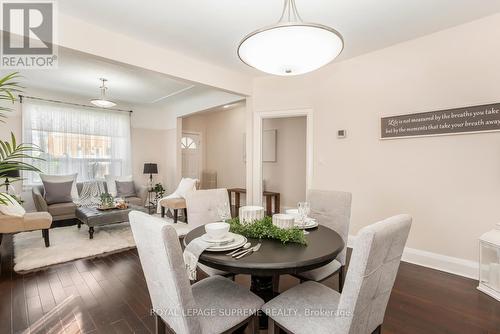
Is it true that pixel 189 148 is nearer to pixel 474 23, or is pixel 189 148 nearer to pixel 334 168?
pixel 334 168

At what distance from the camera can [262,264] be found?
4.03 ft

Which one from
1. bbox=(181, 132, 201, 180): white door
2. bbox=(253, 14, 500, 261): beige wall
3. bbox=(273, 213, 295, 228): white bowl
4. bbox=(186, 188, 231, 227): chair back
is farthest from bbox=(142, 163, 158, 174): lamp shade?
bbox=(273, 213, 295, 228): white bowl

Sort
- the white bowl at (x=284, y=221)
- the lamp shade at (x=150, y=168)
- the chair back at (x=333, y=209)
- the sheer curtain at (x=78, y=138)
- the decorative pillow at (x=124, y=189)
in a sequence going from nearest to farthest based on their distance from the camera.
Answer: the white bowl at (x=284, y=221) → the chair back at (x=333, y=209) → the sheer curtain at (x=78, y=138) → the decorative pillow at (x=124, y=189) → the lamp shade at (x=150, y=168)

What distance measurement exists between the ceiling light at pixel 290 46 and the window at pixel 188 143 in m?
5.78

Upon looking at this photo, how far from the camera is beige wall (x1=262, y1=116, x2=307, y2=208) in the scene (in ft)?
17.1

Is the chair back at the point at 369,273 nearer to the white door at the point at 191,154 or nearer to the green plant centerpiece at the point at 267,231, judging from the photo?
the green plant centerpiece at the point at 267,231

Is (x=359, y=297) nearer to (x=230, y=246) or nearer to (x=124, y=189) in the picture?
(x=230, y=246)

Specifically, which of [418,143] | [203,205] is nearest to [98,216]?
[203,205]

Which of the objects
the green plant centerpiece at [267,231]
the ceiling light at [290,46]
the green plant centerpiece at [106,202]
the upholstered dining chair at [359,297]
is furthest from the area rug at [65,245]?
the ceiling light at [290,46]

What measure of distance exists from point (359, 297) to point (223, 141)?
246 inches

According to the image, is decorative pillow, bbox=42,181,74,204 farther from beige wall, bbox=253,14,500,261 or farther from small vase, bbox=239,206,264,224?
beige wall, bbox=253,14,500,261

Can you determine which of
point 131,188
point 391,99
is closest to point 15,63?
point 131,188

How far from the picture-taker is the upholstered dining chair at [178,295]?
1046mm

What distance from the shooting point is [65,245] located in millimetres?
3393
